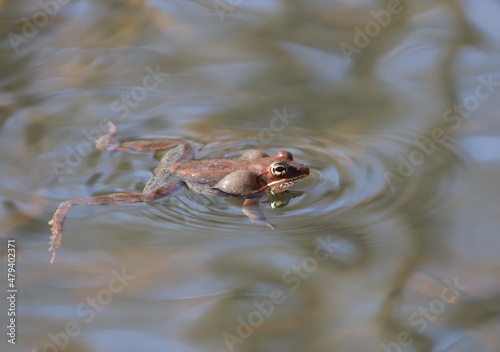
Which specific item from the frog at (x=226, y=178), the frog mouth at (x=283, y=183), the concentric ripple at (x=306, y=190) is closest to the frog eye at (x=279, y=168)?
the frog at (x=226, y=178)

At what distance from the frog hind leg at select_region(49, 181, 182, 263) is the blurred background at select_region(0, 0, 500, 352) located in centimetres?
8

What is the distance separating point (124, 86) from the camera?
25.9ft

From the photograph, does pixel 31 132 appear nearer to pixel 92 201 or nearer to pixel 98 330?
pixel 92 201

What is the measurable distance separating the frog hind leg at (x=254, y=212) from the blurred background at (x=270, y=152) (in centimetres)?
8

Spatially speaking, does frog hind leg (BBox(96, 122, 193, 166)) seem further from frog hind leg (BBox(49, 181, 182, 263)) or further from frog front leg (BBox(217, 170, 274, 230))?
frog front leg (BBox(217, 170, 274, 230))

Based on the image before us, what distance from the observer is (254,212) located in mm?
5871

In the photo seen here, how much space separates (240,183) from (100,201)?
1.37 meters

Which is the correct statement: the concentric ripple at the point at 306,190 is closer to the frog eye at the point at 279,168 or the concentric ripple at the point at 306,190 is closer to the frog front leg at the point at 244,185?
the frog front leg at the point at 244,185

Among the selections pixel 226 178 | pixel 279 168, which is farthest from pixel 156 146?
pixel 279 168

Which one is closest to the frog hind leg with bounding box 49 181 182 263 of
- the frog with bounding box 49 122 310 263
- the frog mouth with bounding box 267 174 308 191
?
the frog with bounding box 49 122 310 263

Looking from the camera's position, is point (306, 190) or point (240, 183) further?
point (306, 190)

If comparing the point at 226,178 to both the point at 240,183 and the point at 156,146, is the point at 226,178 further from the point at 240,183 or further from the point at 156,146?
the point at 156,146

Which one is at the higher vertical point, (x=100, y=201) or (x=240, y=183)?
(x=240, y=183)

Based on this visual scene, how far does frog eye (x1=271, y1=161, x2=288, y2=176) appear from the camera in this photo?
6.06 meters
